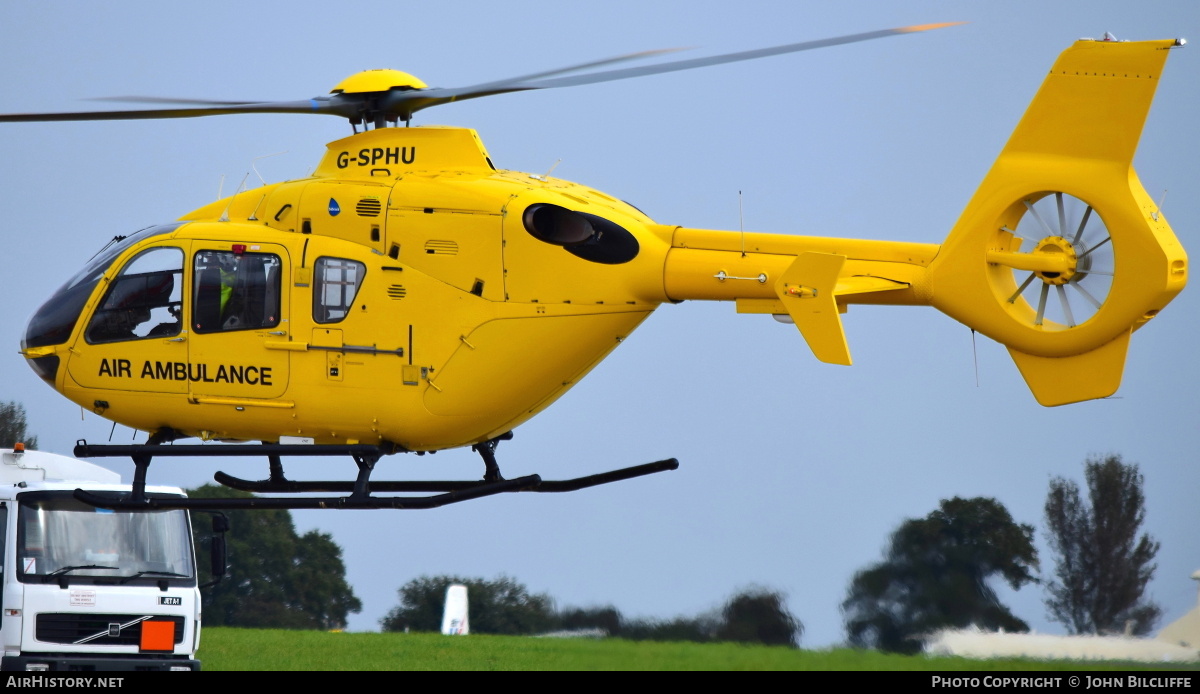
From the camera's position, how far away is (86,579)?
1316 centimetres

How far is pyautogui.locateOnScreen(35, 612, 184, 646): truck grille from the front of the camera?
1290 centimetres

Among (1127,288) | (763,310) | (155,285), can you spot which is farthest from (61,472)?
(1127,288)

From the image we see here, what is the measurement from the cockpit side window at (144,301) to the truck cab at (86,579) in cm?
200

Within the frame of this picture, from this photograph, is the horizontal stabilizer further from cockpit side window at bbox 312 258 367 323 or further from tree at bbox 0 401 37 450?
tree at bbox 0 401 37 450

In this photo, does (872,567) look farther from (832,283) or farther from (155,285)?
(155,285)

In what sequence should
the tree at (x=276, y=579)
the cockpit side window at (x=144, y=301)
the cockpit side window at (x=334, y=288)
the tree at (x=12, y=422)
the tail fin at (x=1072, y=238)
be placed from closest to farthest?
the tail fin at (x=1072, y=238) < the cockpit side window at (x=334, y=288) < the cockpit side window at (x=144, y=301) < the tree at (x=12, y=422) < the tree at (x=276, y=579)

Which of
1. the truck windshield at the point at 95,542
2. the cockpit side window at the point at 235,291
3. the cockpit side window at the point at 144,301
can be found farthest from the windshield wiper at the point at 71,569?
the cockpit side window at the point at 235,291

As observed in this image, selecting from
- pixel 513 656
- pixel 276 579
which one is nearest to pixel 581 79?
pixel 513 656

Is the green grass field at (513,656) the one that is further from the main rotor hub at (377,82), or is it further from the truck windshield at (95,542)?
the main rotor hub at (377,82)

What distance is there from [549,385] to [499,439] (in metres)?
1.20

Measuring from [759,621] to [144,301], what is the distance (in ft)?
17.8

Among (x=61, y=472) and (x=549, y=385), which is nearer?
(x=549, y=385)

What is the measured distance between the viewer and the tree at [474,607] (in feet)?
71.2
